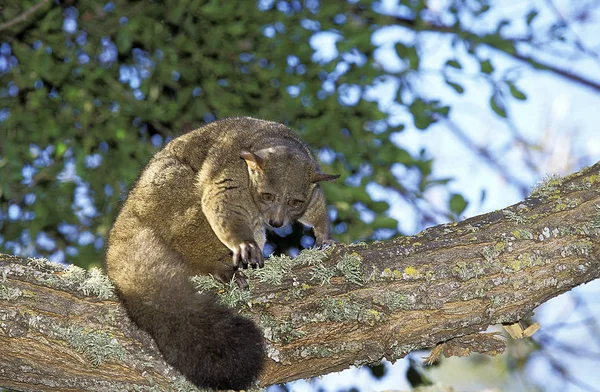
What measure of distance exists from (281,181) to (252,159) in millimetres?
267

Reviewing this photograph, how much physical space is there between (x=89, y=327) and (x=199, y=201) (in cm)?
99

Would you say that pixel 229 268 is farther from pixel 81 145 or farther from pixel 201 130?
pixel 81 145

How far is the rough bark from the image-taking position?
10.6ft

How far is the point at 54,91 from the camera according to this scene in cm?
630

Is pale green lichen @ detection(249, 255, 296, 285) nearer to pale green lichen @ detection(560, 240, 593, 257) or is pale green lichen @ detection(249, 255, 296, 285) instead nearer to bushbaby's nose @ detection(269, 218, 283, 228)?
bushbaby's nose @ detection(269, 218, 283, 228)

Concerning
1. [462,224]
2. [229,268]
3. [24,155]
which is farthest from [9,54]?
[462,224]

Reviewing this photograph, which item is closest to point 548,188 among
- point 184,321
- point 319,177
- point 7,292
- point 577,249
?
point 577,249

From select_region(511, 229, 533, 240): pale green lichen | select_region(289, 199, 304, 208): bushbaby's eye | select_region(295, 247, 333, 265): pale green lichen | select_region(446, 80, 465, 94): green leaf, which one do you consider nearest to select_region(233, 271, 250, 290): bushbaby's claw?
select_region(295, 247, 333, 265): pale green lichen

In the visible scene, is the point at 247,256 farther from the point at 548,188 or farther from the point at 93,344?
the point at 548,188

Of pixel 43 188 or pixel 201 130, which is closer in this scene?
pixel 201 130

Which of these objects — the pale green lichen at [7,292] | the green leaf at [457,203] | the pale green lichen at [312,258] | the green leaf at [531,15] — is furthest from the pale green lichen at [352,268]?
the green leaf at [531,15]

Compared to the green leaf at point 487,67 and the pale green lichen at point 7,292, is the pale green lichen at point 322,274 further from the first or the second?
the green leaf at point 487,67

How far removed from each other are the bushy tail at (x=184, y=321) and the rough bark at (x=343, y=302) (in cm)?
11

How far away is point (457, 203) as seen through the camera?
510 cm
